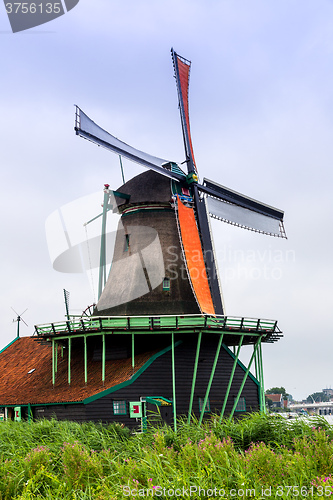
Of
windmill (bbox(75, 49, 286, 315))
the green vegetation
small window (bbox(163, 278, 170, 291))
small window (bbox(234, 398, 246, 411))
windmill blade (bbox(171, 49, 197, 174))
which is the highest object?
windmill blade (bbox(171, 49, 197, 174))

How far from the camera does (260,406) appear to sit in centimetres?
2641

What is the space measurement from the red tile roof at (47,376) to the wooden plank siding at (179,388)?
1.42 feet

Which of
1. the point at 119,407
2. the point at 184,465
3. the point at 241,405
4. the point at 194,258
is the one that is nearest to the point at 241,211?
the point at 194,258

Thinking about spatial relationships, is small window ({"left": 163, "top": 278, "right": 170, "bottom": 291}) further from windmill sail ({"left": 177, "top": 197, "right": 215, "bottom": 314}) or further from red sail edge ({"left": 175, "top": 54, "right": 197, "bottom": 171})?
red sail edge ({"left": 175, "top": 54, "right": 197, "bottom": 171})

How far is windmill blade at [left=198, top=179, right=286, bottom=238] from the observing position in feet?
95.3

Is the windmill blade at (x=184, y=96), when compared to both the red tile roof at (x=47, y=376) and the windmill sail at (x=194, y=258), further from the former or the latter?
the red tile roof at (x=47, y=376)

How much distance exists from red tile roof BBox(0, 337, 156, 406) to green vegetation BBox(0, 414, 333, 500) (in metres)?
8.23

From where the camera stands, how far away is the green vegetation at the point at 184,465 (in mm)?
9344

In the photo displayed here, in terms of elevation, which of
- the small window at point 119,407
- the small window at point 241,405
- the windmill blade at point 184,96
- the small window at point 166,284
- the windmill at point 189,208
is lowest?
the small window at point 241,405

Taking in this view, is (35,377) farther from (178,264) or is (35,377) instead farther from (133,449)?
(133,449)

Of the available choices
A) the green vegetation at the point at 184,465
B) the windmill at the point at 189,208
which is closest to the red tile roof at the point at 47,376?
the windmill at the point at 189,208

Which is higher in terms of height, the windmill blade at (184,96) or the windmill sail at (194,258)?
the windmill blade at (184,96)

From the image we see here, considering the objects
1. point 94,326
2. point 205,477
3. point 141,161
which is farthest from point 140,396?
point 205,477

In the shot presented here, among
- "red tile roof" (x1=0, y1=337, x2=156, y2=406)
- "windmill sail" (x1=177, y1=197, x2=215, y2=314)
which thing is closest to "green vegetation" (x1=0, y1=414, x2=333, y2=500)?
"red tile roof" (x1=0, y1=337, x2=156, y2=406)
